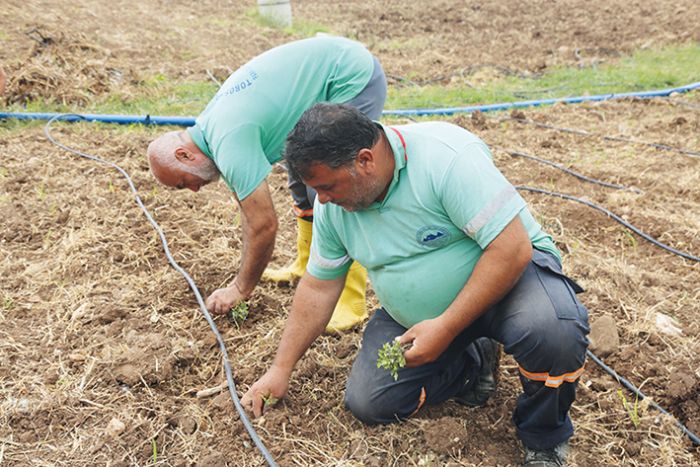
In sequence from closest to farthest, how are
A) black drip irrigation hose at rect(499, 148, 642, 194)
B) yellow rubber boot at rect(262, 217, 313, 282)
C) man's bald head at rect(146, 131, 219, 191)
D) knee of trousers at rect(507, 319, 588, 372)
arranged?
knee of trousers at rect(507, 319, 588, 372) < man's bald head at rect(146, 131, 219, 191) < yellow rubber boot at rect(262, 217, 313, 282) < black drip irrigation hose at rect(499, 148, 642, 194)

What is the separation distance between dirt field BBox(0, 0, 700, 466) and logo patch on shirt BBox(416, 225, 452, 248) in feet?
2.35

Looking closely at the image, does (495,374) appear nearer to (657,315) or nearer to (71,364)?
(657,315)

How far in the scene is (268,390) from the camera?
254 cm

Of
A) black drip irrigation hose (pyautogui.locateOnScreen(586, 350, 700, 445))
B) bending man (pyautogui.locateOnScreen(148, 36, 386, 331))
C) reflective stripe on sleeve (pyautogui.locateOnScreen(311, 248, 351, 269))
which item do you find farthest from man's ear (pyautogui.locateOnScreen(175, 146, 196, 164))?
black drip irrigation hose (pyautogui.locateOnScreen(586, 350, 700, 445))

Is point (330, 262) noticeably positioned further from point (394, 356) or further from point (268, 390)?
point (268, 390)

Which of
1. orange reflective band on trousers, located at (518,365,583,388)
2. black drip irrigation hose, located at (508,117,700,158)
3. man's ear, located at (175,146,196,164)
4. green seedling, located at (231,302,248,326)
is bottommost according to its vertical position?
black drip irrigation hose, located at (508,117,700,158)

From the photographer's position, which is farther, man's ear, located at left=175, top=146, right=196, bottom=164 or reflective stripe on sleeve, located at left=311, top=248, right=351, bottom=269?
man's ear, located at left=175, top=146, right=196, bottom=164

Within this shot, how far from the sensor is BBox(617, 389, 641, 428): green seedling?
2508 mm

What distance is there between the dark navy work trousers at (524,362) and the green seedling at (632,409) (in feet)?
1.12

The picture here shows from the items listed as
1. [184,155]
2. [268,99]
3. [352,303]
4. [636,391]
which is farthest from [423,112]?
[636,391]

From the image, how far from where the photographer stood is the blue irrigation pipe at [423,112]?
636cm

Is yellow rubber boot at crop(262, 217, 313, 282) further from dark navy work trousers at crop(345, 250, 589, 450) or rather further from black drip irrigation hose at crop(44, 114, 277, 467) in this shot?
dark navy work trousers at crop(345, 250, 589, 450)

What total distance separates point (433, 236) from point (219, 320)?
155 centimetres

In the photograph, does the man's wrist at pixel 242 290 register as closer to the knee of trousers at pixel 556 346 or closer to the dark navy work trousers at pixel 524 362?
the dark navy work trousers at pixel 524 362
